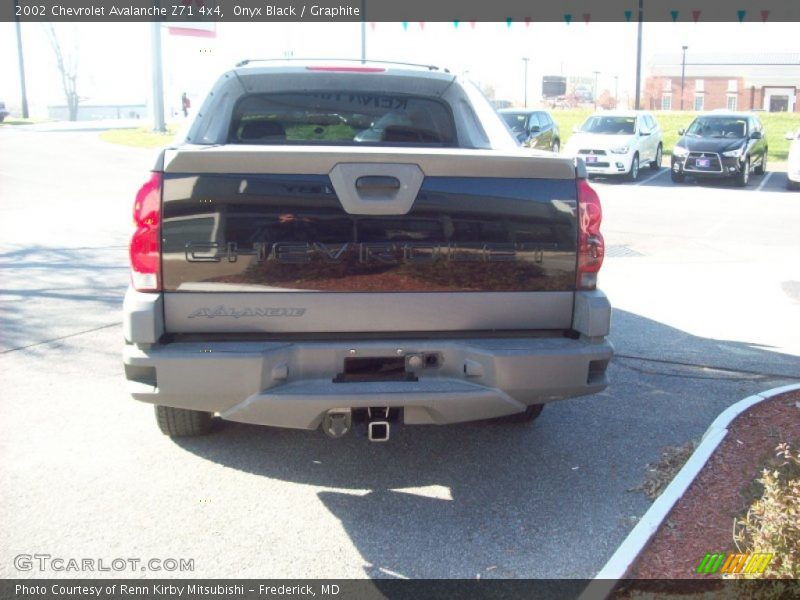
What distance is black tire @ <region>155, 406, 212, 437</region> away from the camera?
4746mm

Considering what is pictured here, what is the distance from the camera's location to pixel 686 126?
37.7 metres

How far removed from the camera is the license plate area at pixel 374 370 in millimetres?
3928

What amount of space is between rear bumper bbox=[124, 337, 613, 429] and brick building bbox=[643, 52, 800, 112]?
253 feet

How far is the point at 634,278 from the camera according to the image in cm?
995

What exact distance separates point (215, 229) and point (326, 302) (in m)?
0.58

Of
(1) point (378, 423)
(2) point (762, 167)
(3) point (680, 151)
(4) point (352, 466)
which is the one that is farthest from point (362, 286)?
(2) point (762, 167)

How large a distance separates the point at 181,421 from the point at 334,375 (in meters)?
1.35

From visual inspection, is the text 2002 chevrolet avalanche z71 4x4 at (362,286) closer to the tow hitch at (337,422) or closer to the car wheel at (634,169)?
the tow hitch at (337,422)

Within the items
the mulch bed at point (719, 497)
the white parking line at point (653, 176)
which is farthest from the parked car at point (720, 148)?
the mulch bed at point (719, 497)

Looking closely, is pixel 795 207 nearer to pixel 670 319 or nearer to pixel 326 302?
pixel 670 319

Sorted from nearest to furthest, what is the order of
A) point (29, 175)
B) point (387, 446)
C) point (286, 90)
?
1. point (387, 446)
2. point (286, 90)
3. point (29, 175)

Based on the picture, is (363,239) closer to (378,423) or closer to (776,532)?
(378,423)

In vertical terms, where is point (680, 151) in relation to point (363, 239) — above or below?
below

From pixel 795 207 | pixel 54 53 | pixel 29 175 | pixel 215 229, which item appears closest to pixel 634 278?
pixel 215 229
